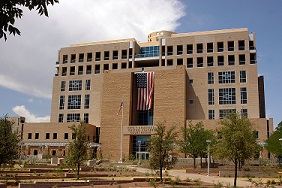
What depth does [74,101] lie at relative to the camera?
7931cm

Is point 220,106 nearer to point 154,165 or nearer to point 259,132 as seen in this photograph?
point 259,132

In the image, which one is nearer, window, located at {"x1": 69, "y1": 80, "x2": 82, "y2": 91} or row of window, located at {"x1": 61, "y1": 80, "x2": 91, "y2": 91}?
row of window, located at {"x1": 61, "y1": 80, "x2": 91, "y2": 91}

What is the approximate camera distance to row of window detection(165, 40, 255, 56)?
71.9 meters

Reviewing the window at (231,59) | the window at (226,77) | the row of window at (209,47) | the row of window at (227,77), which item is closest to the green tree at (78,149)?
the row of window at (227,77)

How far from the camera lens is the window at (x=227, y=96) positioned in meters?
68.6

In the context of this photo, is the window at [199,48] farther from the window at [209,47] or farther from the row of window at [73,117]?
the row of window at [73,117]

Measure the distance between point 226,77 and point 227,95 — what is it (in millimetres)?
3767

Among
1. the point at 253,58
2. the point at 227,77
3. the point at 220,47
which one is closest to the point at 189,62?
the point at 220,47

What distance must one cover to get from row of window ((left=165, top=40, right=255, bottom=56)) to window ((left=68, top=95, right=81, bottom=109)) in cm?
2169

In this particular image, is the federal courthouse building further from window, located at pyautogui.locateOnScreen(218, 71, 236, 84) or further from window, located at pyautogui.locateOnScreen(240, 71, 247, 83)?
window, located at pyautogui.locateOnScreen(240, 71, 247, 83)

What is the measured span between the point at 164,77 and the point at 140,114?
10050 mm

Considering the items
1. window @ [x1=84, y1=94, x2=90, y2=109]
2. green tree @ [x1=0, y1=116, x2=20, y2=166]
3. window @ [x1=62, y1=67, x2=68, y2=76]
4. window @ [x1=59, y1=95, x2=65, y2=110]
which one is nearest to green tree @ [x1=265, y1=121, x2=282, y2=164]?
green tree @ [x1=0, y1=116, x2=20, y2=166]

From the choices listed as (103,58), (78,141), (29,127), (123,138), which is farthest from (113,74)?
(78,141)

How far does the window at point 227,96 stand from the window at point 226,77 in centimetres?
174
